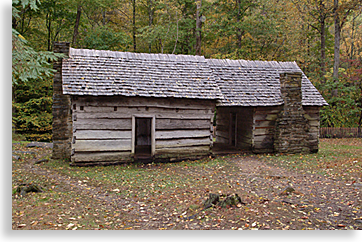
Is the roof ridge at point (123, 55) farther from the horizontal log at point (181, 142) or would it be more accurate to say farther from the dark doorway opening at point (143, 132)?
the horizontal log at point (181, 142)

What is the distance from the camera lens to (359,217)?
5.83 metres

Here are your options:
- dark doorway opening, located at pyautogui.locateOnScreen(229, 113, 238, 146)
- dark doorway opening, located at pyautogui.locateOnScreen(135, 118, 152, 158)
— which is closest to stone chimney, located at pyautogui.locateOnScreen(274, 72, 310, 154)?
dark doorway opening, located at pyautogui.locateOnScreen(229, 113, 238, 146)

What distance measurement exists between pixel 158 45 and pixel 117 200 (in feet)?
79.9

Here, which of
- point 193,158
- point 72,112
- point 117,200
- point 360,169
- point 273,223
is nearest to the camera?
point 273,223

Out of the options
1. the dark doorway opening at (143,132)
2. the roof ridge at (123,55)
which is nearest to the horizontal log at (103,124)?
the roof ridge at (123,55)

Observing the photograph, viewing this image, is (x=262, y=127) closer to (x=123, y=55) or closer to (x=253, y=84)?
(x=253, y=84)

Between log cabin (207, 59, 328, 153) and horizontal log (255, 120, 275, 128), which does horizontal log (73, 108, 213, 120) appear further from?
horizontal log (255, 120, 275, 128)

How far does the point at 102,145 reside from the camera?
1130 centimetres

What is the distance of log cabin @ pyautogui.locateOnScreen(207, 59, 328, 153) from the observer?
1343 centimetres

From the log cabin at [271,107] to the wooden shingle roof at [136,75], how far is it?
53.3 inches

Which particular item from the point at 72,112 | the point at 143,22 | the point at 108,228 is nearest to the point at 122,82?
the point at 72,112

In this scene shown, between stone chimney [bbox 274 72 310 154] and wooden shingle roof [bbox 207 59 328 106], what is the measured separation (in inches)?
18.9

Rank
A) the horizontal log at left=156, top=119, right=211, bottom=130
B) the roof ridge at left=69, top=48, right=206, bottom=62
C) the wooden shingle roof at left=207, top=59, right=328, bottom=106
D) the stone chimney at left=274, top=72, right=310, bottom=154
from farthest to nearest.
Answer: the stone chimney at left=274, top=72, right=310, bottom=154 < the wooden shingle roof at left=207, top=59, right=328, bottom=106 < the roof ridge at left=69, top=48, right=206, bottom=62 < the horizontal log at left=156, top=119, right=211, bottom=130

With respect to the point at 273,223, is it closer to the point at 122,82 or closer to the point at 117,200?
the point at 117,200
